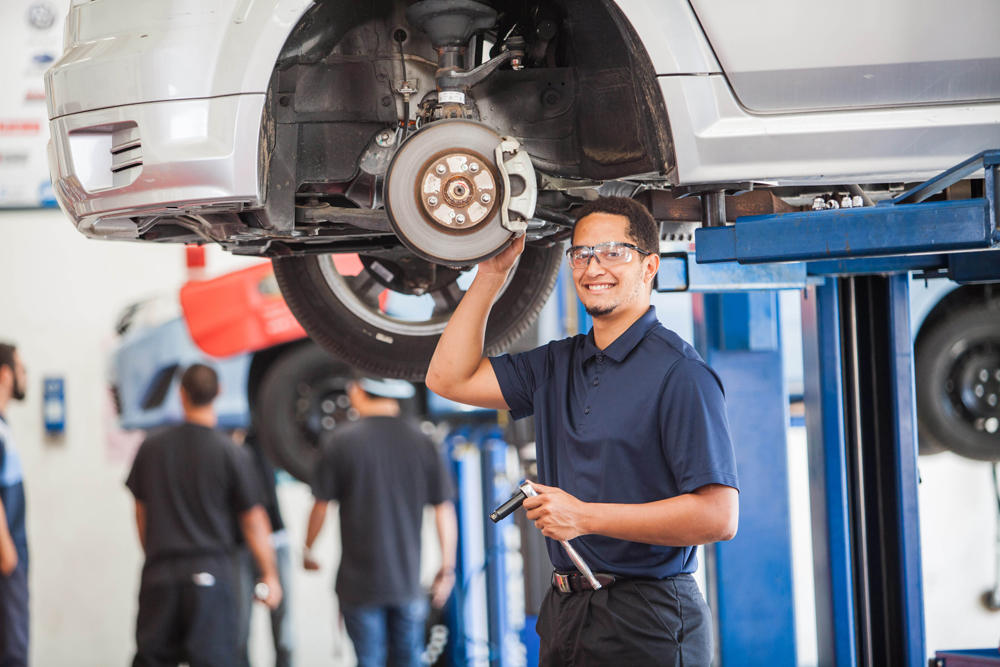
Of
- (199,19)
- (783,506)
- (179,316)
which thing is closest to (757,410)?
(783,506)

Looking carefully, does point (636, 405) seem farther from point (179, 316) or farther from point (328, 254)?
point (179, 316)

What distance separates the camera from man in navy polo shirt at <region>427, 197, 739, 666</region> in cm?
156

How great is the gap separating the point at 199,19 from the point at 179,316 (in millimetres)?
3638

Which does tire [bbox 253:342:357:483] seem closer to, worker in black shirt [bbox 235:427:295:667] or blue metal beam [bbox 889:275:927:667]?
worker in black shirt [bbox 235:427:295:667]

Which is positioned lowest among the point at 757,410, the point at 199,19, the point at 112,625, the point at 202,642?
the point at 112,625

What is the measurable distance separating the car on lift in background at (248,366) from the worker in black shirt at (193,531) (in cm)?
81

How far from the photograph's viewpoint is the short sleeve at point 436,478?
4141mm

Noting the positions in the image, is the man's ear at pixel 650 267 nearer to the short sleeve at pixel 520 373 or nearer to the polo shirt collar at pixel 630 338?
the polo shirt collar at pixel 630 338

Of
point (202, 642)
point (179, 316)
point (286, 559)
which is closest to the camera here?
point (202, 642)

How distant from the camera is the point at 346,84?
212cm

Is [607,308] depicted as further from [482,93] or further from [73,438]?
[73,438]

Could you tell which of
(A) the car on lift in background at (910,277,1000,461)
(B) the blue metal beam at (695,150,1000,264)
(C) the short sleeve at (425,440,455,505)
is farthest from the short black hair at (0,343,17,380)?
(A) the car on lift in background at (910,277,1000,461)

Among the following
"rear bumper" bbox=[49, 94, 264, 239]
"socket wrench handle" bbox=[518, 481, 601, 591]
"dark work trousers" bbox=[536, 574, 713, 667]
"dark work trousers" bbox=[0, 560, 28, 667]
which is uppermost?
"rear bumper" bbox=[49, 94, 264, 239]

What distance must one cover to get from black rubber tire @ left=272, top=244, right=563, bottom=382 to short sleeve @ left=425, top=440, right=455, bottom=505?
1590 mm
